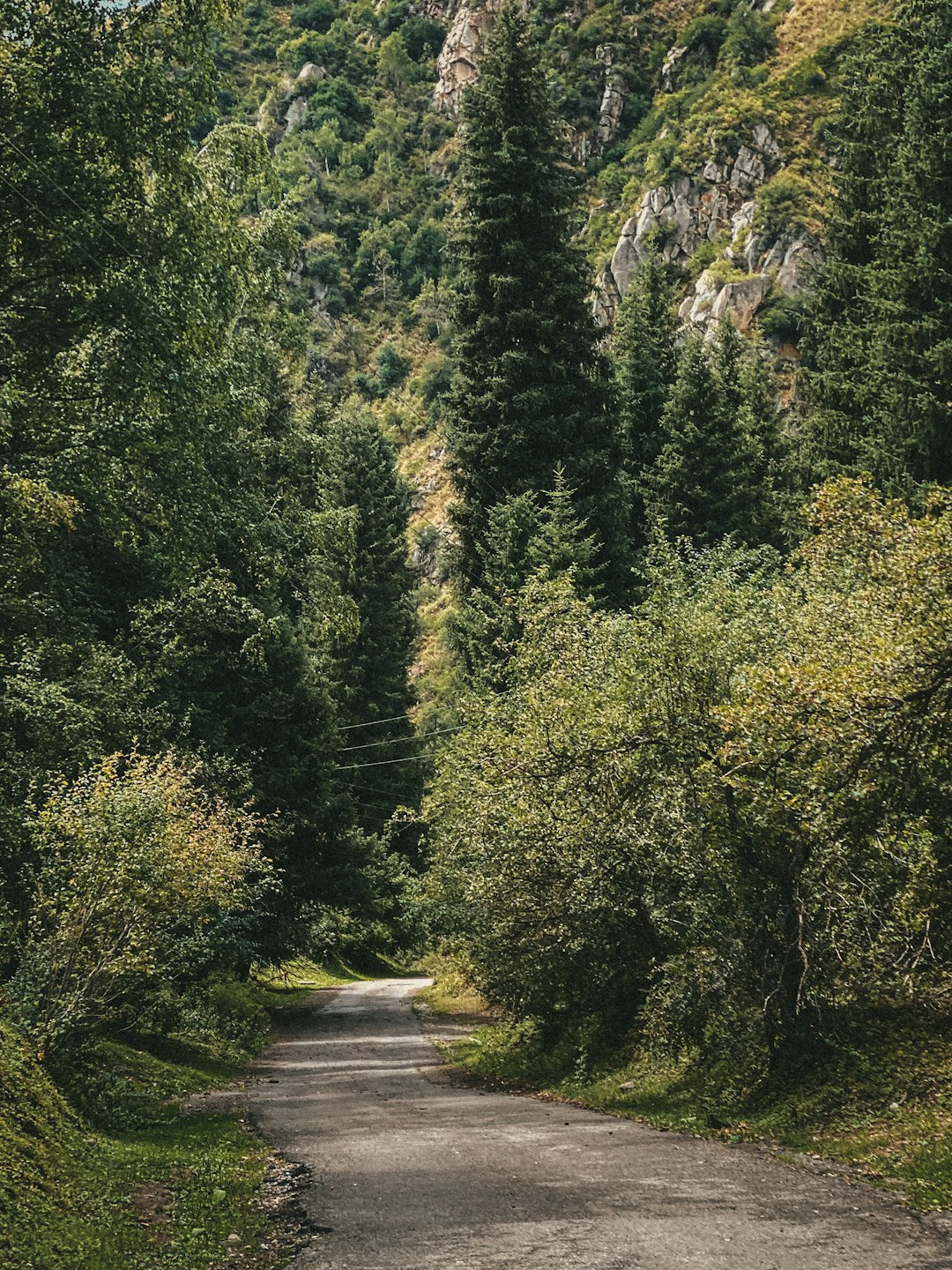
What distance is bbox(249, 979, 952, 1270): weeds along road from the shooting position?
24.3 feet

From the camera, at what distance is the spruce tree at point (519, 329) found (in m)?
33.6

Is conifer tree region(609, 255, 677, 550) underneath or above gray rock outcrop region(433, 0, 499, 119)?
underneath

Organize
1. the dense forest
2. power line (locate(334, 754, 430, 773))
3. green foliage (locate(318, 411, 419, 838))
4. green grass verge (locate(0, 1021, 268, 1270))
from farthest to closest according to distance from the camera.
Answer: green foliage (locate(318, 411, 419, 838)) < power line (locate(334, 754, 430, 773)) < the dense forest < green grass verge (locate(0, 1021, 268, 1270))

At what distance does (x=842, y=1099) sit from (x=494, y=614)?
66.6 feet

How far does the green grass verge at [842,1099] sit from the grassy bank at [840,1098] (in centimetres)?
1

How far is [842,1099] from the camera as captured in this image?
11938 millimetres

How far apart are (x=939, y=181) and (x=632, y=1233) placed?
31.8m

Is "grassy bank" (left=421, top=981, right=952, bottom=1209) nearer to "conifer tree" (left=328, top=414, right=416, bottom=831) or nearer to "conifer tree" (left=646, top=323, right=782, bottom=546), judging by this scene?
"conifer tree" (left=646, top=323, right=782, bottom=546)

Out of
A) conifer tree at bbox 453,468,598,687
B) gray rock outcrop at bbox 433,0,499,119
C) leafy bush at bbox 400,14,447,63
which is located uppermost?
leafy bush at bbox 400,14,447,63

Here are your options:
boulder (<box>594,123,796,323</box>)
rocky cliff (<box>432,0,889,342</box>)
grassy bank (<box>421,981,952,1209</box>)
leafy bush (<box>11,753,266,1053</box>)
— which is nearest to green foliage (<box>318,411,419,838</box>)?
rocky cliff (<box>432,0,889,342</box>)

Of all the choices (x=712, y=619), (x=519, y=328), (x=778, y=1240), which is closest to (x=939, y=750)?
(x=778, y=1240)

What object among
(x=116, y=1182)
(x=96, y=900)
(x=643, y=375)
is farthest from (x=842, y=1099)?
(x=643, y=375)

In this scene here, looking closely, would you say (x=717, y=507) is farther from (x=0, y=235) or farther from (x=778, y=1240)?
(x=778, y=1240)

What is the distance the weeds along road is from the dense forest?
174cm
